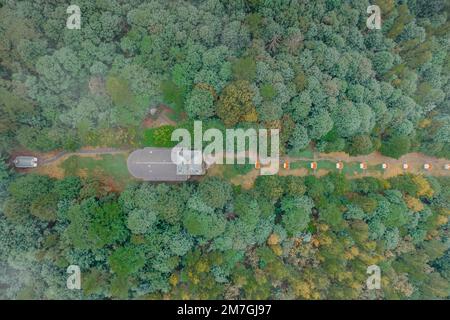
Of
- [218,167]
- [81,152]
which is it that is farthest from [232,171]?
[81,152]

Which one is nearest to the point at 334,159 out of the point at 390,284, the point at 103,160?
the point at 390,284

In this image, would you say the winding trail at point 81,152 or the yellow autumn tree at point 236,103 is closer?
the yellow autumn tree at point 236,103

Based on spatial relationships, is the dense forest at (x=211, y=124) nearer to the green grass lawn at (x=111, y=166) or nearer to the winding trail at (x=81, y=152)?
the winding trail at (x=81, y=152)

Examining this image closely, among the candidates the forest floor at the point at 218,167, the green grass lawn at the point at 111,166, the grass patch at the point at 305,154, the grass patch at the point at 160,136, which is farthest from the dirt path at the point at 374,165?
the green grass lawn at the point at 111,166

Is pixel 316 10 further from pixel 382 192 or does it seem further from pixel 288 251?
pixel 288 251

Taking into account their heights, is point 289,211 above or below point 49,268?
above

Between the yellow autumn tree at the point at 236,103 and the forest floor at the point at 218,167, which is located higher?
the yellow autumn tree at the point at 236,103

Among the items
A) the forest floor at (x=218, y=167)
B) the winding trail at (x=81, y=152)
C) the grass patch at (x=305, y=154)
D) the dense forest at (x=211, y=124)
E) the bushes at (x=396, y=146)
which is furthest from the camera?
the grass patch at (x=305, y=154)

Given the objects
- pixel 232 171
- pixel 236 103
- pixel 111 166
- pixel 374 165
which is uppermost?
pixel 236 103

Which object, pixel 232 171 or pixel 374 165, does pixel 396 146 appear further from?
pixel 232 171
